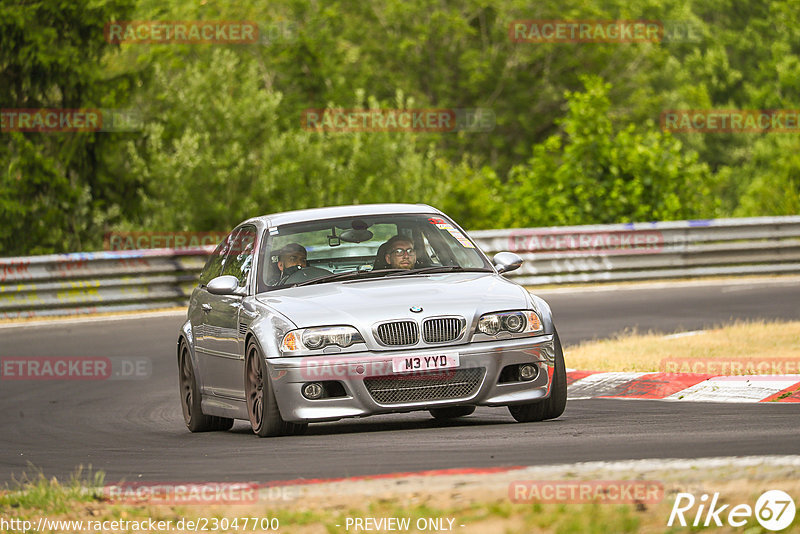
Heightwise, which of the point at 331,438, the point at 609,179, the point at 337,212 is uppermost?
the point at 337,212

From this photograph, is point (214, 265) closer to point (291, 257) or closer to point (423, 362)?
point (291, 257)

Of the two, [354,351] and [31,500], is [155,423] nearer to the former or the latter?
[354,351]

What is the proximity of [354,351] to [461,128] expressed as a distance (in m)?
50.8

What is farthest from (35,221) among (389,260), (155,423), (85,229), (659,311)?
(389,260)

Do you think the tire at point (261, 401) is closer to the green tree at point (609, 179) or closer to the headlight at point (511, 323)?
the headlight at point (511, 323)

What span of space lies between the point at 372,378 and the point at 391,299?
20.3 inches

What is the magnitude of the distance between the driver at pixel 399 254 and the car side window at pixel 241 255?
→ 0.94 meters

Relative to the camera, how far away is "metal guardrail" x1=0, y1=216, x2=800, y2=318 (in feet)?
67.0

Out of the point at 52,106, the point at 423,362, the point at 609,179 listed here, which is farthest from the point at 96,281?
the point at 423,362

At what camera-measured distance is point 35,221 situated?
2634 centimetres

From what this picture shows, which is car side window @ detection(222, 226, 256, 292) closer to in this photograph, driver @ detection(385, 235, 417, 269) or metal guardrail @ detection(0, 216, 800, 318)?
driver @ detection(385, 235, 417, 269)

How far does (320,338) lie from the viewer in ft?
28.2

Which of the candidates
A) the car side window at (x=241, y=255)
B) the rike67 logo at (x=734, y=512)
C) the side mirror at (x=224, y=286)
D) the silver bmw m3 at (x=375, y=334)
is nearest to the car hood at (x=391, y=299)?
the silver bmw m3 at (x=375, y=334)

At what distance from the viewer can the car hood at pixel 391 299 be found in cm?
861
